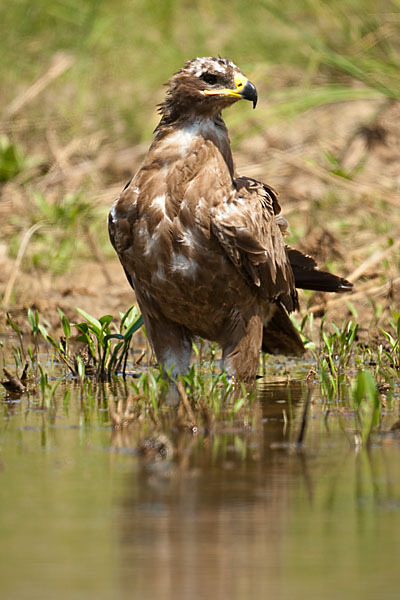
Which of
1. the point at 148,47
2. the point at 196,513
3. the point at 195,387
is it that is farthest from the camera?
the point at 148,47

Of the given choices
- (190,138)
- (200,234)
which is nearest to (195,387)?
→ (200,234)

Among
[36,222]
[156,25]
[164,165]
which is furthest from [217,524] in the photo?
[156,25]

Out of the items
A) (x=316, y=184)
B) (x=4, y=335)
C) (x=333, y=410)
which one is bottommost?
(x=333, y=410)

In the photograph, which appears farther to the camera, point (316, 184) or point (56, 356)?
point (316, 184)

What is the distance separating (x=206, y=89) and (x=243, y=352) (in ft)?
4.20

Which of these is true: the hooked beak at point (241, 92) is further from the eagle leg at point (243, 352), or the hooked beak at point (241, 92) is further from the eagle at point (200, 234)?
the eagle leg at point (243, 352)

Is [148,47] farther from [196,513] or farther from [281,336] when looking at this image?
[196,513]

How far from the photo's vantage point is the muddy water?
8.71 feet

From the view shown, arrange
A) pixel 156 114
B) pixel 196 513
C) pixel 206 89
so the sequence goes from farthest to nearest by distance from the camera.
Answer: pixel 156 114, pixel 206 89, pixel 196 513

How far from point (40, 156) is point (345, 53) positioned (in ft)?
10.0

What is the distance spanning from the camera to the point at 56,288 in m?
8.07

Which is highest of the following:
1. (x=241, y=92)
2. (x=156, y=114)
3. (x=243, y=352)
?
(x=156, y=114)

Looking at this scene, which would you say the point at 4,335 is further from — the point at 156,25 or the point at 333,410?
the point at 156,25

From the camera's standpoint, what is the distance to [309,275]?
5973 millimetres
